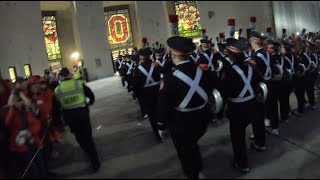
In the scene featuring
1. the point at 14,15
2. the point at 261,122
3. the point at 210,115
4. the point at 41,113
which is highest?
the point at 14,15

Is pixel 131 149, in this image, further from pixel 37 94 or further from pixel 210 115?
pixel 210 115

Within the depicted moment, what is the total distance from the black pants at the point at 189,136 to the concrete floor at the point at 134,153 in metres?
0.04

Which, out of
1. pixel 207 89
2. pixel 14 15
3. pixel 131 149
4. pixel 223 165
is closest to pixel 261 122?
pixel 207 89

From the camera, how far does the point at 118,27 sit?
200 centimetres

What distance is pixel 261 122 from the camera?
360 centimetres

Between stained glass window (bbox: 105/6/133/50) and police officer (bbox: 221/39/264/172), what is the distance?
130cm

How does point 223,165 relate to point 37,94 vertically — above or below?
below

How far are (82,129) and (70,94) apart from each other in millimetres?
174

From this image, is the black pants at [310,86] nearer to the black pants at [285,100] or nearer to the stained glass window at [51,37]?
the black pants at [285,100]

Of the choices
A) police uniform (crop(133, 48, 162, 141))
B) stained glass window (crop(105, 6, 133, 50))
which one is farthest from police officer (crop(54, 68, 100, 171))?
police uniform (crop(133, 48, 162, 141))

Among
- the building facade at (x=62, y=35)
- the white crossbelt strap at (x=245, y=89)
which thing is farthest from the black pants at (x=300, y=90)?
the building facade at (x=62, y=35)

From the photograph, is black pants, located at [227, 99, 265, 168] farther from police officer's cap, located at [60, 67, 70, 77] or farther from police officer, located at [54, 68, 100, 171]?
police officer's cap, located at [60, 67, 70, 77]

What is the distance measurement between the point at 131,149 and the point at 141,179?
0.17 m

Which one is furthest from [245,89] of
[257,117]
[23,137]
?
[23,137]
